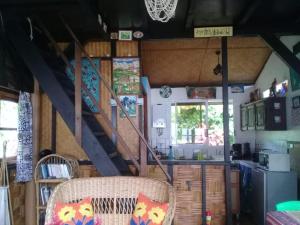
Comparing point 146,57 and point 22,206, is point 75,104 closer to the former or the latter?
point 22,206

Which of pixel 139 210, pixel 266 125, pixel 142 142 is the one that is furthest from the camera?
pixel 266 125

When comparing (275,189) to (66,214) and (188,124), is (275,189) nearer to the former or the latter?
(66,214)

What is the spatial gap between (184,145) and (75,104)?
196 inches

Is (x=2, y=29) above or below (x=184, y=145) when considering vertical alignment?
above

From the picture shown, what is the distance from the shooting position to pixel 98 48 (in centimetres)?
448

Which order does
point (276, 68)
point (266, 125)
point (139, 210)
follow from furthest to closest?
point (276, 68), point (266, 125), point (139, 210)

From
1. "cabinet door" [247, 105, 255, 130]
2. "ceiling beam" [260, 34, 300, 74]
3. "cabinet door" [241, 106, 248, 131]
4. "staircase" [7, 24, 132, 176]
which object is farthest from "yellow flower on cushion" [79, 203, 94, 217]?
"cabinet door" [241, 106, 248, 131]

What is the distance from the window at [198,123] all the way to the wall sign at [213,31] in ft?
13.3

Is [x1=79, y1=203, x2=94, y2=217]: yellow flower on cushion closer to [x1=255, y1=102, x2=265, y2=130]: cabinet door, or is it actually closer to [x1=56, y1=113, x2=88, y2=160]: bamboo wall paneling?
[x1=56, y1=113, x2=88, y2=160]: bamboo wall paneling

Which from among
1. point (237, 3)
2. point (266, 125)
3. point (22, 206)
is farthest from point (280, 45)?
point (22, 206)

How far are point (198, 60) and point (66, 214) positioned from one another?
16.0 feet

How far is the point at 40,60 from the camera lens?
352 cm

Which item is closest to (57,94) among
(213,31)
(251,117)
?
(213,31)

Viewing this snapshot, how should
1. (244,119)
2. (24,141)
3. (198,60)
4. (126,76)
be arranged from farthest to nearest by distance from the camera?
(244,119)
(198,60)
(126,76)
(24,141)
